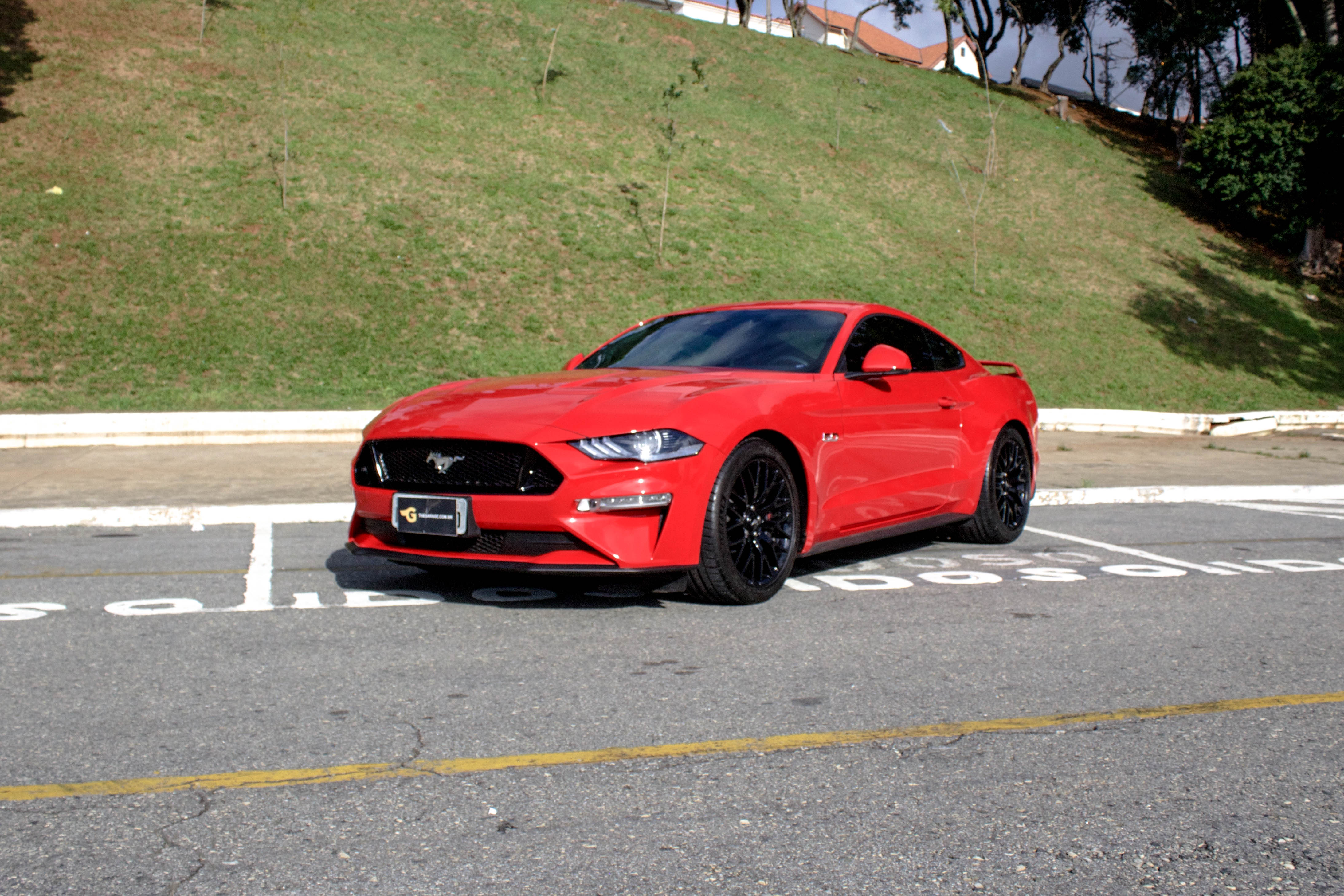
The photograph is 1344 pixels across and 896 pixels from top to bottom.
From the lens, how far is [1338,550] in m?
7.81

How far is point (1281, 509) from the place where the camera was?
32.9 feet

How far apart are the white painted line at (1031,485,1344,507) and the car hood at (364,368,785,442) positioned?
16.8 ft

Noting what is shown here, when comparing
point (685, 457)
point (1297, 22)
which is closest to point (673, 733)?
point (685, 457)

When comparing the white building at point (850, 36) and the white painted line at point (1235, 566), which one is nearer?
the white painted line at point (1235, 566)

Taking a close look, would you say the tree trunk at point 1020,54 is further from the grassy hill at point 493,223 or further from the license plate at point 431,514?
the license plate at point 431,514

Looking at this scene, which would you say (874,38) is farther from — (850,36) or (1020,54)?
(1020,54)

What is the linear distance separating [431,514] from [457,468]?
0.24 m

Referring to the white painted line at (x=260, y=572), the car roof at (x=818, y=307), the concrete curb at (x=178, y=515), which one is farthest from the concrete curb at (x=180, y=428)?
the car roof at (x=818, y=307)

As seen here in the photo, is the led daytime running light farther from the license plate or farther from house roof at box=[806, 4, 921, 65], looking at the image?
house roof at box=[806, 4, 921, 65]

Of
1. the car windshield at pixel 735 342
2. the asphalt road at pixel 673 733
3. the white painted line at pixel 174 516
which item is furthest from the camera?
the white painted line at pixel 174 516

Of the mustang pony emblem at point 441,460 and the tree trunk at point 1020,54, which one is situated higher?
the tree trunk at point 1020,54

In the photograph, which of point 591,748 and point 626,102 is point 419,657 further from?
point 626,102

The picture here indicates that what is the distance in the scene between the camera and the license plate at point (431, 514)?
5180 millimetres

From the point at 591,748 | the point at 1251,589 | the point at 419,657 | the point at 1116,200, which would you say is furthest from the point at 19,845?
the point at 1116,200
